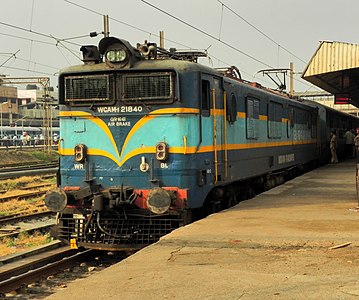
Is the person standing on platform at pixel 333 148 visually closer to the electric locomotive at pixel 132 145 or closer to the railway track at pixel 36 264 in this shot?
the electric locomotive at pixel 132 145

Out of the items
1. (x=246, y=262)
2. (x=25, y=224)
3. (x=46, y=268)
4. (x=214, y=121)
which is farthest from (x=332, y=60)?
(x=246, y=262)

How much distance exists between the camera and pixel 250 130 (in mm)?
12641

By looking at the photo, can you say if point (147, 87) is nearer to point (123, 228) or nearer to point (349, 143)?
point (123, 228)

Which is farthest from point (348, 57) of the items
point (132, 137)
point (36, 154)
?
point (36, 154)

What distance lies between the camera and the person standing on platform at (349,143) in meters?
32.3

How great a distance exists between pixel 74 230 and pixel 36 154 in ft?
118

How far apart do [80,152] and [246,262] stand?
4.40 m

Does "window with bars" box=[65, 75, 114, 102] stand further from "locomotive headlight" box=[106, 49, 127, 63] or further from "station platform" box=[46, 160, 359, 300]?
"station platform" box=[46, 160, 359, 300]

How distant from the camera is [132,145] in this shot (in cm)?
950

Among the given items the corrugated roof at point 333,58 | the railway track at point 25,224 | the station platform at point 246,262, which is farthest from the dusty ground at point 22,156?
the station platform at point 246,262

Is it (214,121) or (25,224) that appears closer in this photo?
(214,121)

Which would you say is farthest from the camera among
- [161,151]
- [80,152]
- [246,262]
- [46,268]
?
[80,152]

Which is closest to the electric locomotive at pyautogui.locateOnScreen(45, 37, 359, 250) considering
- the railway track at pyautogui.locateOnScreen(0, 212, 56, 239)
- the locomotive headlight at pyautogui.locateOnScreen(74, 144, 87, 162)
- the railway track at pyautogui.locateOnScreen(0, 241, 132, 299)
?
the locomotive headlight at pyautogui.locateOnScreen(74, 144, 87, 162)

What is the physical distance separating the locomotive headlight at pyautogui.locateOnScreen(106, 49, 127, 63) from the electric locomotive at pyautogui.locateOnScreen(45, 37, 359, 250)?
0.7 inches
